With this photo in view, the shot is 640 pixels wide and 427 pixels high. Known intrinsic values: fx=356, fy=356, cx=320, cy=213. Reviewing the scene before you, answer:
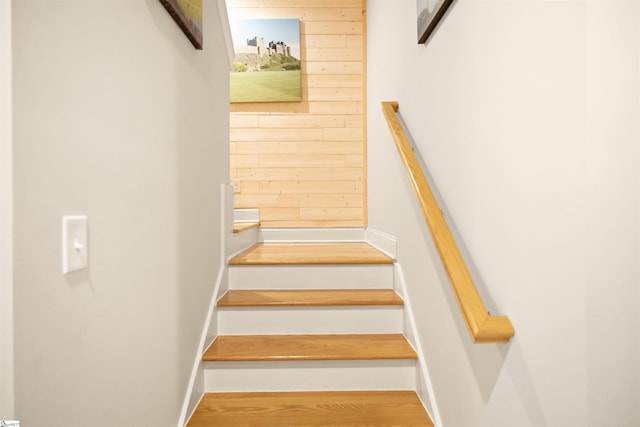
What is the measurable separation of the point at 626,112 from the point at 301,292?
1.69 m

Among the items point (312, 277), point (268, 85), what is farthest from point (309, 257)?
point (268, 85)

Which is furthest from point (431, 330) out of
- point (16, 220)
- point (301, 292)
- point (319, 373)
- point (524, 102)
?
point (16, 220)

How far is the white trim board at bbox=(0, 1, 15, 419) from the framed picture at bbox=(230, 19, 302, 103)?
3101mm

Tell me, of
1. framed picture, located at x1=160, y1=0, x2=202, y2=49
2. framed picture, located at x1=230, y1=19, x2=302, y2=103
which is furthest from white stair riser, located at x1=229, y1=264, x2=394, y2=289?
framed picture, located at x1=230, y1=19, x2=302, y2=103

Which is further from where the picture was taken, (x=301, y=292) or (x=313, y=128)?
(x=313, y=128)

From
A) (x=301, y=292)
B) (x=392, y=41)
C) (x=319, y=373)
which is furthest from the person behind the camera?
(x=392, y=41)

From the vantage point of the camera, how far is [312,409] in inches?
58.8

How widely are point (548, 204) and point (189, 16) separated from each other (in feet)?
4.54

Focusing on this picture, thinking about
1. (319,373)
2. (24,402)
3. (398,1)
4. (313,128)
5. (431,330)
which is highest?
(398,1)

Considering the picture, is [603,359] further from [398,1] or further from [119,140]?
[398,1]

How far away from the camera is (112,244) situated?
87 centimetres

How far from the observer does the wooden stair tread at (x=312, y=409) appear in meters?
1.41

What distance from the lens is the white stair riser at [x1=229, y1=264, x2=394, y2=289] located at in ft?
6.95

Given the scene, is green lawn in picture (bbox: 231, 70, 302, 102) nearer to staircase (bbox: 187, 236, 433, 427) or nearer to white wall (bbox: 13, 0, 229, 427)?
staircase (bbox: 187, 236, 433, 427)
